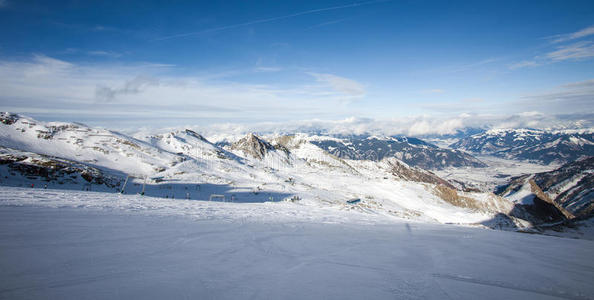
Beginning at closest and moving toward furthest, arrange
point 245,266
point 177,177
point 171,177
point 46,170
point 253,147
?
1. point 245,266
2. point 46,170
3. point 171,177
4. point 177,177
5. point 253,147

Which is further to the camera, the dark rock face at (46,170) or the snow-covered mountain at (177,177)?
the snow-covered mountain at (177,177)

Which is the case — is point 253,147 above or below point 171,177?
above

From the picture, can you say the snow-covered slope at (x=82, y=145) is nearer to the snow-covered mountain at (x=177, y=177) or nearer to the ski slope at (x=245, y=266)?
the snow-covered mountain at (x=177, y=177)

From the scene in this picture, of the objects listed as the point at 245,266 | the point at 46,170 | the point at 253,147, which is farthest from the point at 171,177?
the point at 253,147

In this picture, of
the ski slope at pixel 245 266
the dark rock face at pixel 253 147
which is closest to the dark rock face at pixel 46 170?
the ski slope at pixel 245 266

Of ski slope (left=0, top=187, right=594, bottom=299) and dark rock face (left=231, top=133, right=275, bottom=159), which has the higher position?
dark rock face (left=231, top=133, right=275, bottom=159)

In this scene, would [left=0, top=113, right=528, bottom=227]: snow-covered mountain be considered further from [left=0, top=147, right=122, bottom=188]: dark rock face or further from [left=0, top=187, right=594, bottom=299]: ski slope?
[left=0, top=187, right=594, bottom=299]: ski slope

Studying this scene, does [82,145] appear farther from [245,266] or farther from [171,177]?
[245,266]

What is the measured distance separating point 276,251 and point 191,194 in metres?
55.8

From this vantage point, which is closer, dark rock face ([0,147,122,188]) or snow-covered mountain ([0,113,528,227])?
dark rock face ([0,147,122,188])

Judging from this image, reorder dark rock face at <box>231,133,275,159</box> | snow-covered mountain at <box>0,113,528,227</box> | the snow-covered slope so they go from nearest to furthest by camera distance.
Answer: snow-covered mountain at <box>0,113,528,227</box>, the snow-covered slope, dark rock face at <box>231,133,275,159</box>

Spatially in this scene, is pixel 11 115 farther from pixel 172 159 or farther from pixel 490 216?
pixel 490 216

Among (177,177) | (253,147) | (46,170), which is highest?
(253,147)

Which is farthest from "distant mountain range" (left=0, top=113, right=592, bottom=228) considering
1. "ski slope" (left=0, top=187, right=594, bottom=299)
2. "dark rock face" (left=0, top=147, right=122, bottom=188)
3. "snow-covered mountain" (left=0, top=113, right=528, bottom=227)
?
"ski slope" (left=0, top=187, right=594, bottom=299)
